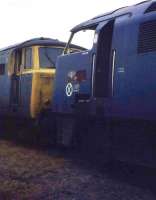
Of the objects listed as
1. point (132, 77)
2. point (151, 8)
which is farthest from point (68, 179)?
point (151, 8)

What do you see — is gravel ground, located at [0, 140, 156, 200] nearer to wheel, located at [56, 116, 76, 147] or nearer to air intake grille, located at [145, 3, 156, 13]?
wheel, located at [56, 116, 76, 147]

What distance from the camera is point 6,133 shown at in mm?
18359

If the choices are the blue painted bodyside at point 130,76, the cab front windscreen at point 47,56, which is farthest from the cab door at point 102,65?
the cab front windscreen at point 47,56

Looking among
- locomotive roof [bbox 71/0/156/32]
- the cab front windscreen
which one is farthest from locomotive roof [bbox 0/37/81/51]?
locomotive roof [bbox 71/0/156/32]

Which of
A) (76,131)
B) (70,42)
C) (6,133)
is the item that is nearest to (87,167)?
(76,131)

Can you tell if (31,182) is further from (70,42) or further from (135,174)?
(70,42)

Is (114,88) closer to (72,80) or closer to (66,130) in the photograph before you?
(72,80)

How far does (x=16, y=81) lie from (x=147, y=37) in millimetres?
7526

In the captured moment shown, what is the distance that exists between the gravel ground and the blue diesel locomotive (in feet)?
1.39

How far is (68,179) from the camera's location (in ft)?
32.2

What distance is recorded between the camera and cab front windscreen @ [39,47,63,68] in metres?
15.4

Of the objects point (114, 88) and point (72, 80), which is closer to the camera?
point (114, 88)

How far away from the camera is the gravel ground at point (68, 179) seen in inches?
329

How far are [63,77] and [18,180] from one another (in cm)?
369
